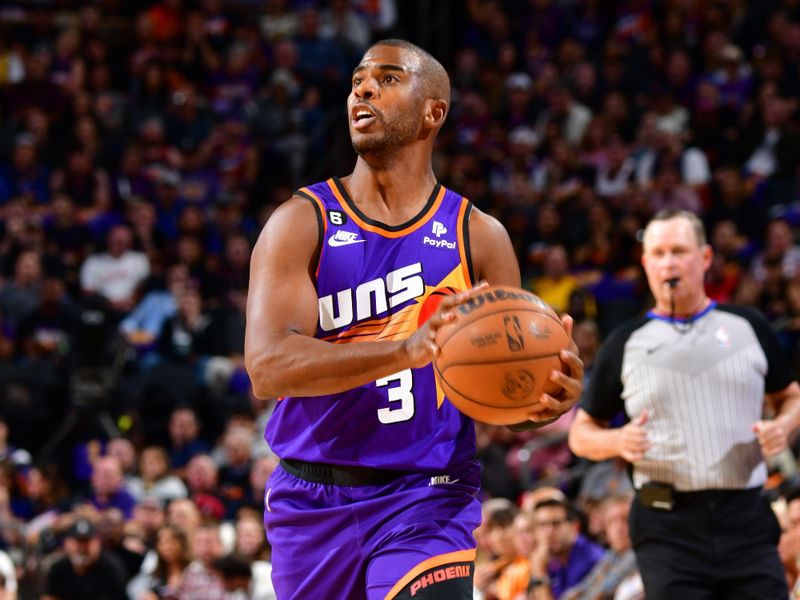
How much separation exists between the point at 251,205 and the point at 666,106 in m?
4.95

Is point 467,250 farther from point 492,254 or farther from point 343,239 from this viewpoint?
point 343,239

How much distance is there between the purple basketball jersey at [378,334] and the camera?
3.83 metres

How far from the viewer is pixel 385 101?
3.99 m

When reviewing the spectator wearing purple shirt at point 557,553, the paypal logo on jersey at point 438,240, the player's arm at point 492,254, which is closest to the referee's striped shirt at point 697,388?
the player's arm at point 492,254

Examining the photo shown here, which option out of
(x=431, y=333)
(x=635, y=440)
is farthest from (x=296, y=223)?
(x=635, y=440)

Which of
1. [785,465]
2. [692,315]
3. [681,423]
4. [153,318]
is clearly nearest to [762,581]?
[681,423]

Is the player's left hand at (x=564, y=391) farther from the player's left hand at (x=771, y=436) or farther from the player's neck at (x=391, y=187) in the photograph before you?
the player's left hand at (x=771, y=436)

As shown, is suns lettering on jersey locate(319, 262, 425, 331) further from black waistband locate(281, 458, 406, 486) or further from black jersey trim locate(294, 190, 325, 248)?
black waistband locate(281, 458, 406, 486)

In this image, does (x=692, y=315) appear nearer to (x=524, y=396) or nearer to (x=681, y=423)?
(x=681, y=423)

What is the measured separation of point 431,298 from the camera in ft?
12.9

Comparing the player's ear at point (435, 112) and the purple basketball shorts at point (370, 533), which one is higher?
the player's ear at point (435, 112)

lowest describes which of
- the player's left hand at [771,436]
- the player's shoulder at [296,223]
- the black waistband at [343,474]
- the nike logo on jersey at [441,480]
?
the player's left hand at [771,436]

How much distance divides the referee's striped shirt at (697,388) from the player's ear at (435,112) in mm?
1704

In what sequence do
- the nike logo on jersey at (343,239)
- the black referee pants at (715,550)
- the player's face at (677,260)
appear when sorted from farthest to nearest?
1. the player's face at (677,260)
2. the black referee pants at (715,550)
3. the nike logo on jersey at (343,239)
